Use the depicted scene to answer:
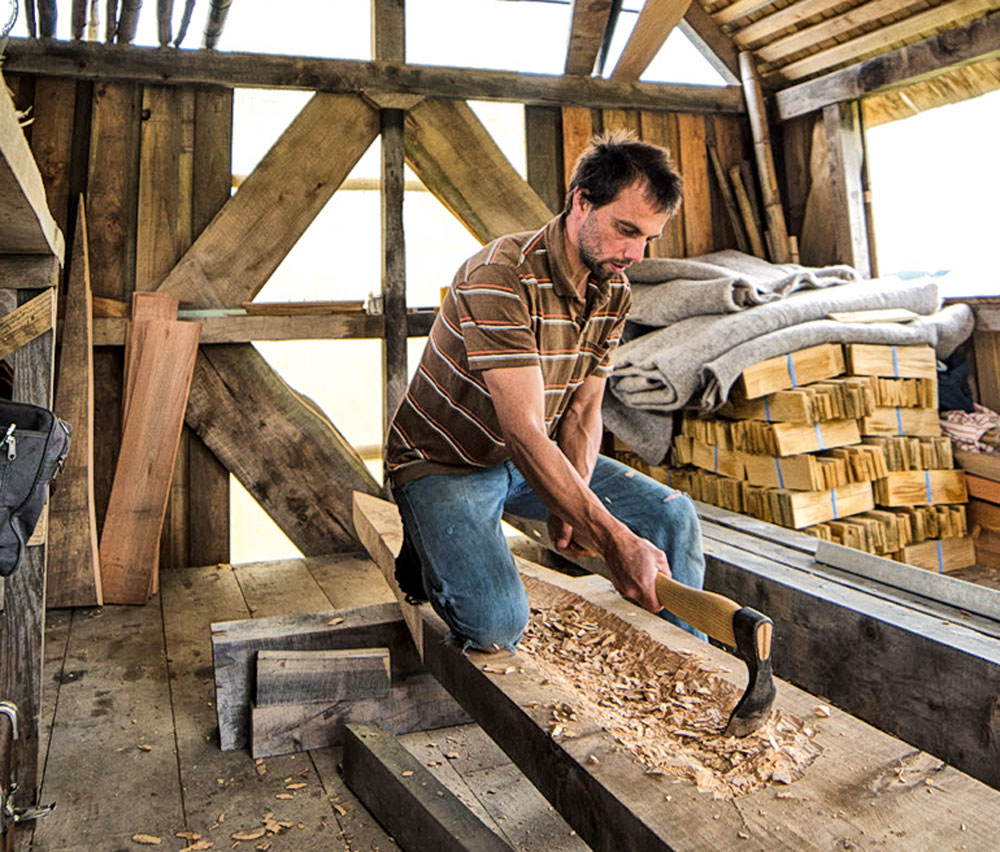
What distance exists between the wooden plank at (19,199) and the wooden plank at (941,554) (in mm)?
3758

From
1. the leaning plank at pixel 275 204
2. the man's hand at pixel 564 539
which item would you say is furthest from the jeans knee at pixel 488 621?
the leaning plank at pixel 275 204

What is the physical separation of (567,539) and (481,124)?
319 centimetres

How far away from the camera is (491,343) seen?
211 cm

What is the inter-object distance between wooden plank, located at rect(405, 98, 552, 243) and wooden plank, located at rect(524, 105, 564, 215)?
129 mm

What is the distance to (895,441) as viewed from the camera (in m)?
3.98

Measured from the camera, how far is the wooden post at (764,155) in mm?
5137

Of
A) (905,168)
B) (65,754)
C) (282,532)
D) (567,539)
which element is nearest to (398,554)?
(567,539)

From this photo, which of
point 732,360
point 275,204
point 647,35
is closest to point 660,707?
point 732,360

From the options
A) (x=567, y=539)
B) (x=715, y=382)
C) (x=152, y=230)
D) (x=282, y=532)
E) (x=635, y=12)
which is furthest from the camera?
(x=635, y=12)

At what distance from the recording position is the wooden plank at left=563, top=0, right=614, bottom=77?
4.64m

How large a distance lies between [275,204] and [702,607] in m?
3.63

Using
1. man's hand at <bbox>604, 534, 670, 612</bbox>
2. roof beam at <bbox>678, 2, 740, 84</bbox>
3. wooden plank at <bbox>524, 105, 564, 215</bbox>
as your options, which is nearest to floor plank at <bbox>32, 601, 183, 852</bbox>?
man's hand at <bbox>604, 534, 670, 612</bbox>

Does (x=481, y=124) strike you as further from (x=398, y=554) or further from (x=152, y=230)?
(x=398, y=554)

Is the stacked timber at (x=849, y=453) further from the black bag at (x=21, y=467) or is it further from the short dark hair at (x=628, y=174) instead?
the black bag at (x=21, y=467)
